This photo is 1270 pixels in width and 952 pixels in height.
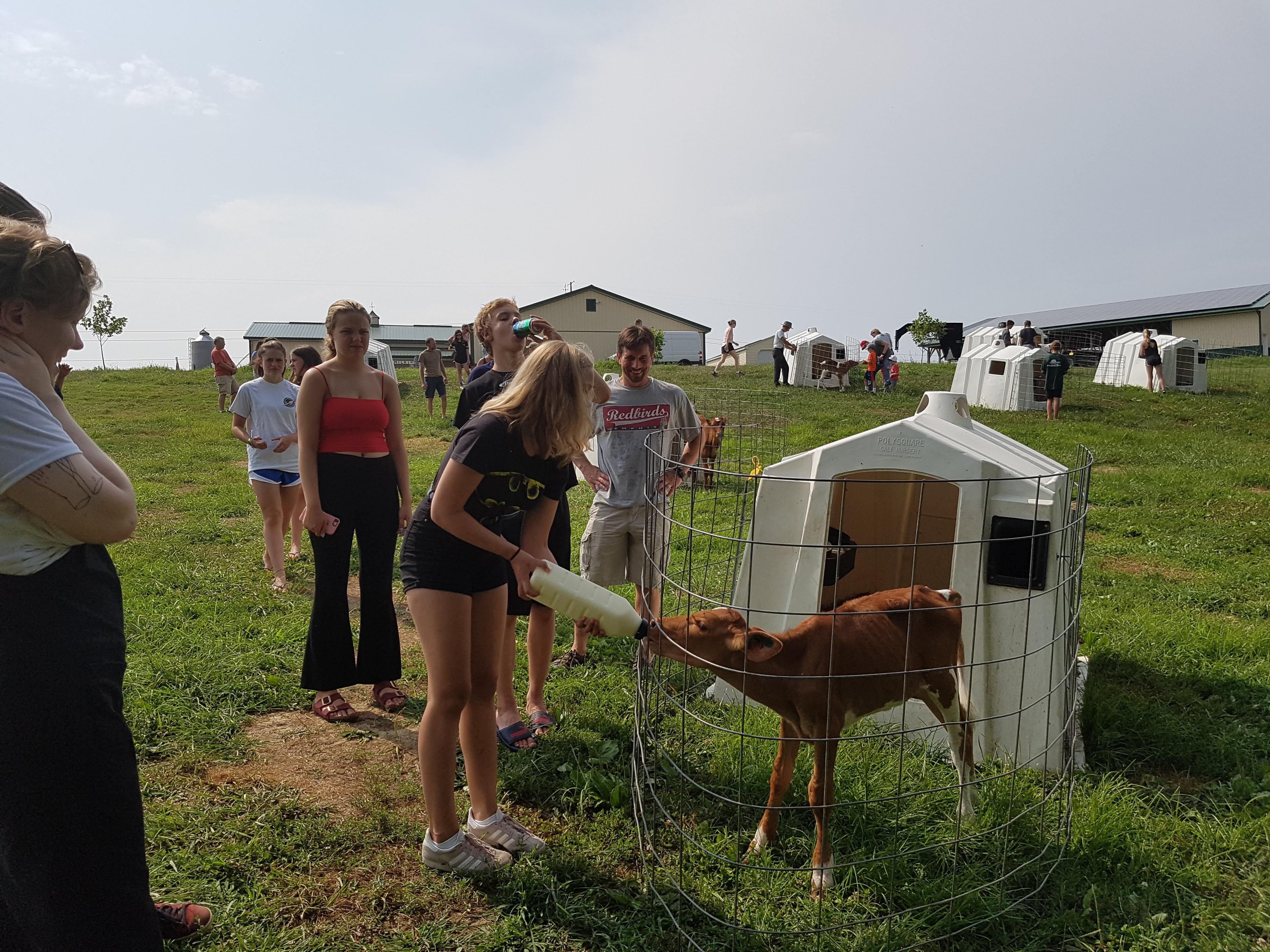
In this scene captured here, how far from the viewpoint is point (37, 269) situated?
1887 millimetres

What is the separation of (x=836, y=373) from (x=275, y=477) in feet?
56.4

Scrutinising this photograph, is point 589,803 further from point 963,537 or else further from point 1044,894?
point 963,537

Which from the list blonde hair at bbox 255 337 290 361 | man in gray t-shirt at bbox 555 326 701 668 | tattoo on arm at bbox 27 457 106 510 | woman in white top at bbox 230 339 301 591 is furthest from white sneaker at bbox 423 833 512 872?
blonde hair at bbox 255 337 290 361

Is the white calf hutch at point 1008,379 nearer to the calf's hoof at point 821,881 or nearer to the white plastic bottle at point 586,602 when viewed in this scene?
the calf's hoof at point 821,881

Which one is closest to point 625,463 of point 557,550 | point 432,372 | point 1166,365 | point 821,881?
point 557,550

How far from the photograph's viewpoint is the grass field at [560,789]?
2.69 meters

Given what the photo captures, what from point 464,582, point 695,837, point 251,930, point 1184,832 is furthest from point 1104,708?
point 251,930

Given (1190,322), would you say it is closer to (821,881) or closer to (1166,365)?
(1166,365)

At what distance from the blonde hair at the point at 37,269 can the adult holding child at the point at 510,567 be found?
2025 mm

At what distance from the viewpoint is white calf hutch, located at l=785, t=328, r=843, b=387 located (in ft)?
71.3

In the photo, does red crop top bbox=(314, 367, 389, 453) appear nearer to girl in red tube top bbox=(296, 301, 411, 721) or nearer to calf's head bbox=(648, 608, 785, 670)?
girl in red tube top bbox=(296, 301, 411, 721)

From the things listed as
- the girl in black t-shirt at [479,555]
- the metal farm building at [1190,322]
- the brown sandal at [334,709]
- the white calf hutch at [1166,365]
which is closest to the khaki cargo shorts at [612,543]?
the brown sandal at [334,709]

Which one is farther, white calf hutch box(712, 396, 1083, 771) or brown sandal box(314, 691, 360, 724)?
brown sandal box(314, 691, 360, 724)

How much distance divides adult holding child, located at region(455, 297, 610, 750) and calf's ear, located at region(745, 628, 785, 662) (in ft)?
4.71
